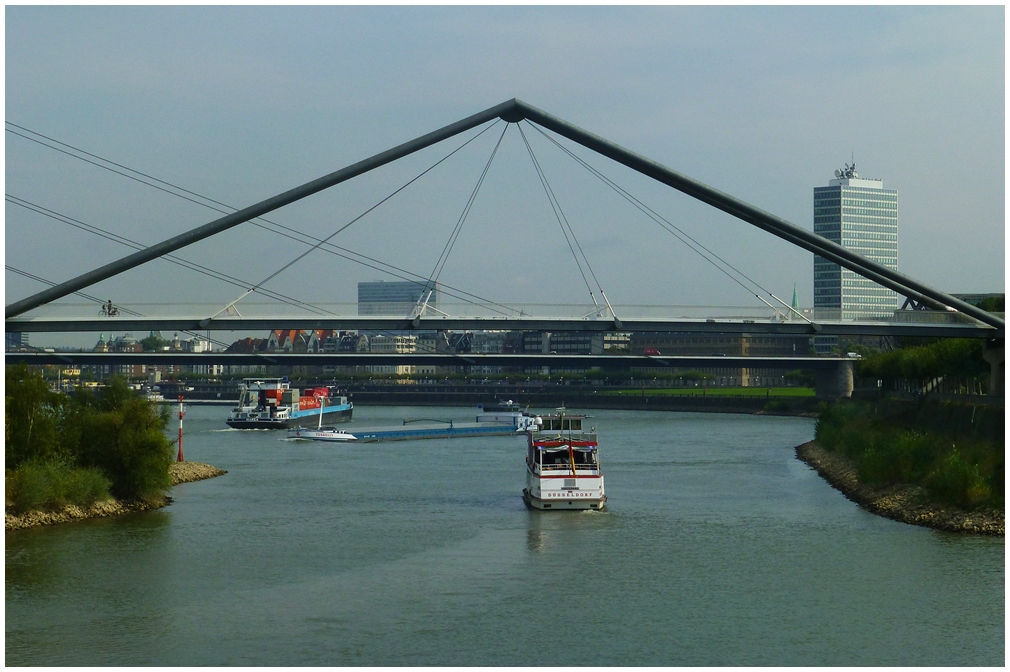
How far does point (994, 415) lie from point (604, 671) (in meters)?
20.4

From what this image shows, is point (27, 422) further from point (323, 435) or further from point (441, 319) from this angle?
point (323, 435)

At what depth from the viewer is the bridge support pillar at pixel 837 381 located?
94.3m

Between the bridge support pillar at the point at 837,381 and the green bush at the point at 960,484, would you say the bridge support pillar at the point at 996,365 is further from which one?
the bridge support pillar at the point at 837,381

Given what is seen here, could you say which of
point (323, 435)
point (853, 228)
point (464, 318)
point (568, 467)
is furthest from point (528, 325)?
point (853, 228)

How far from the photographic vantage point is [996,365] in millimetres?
36219

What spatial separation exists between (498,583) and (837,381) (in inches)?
3043

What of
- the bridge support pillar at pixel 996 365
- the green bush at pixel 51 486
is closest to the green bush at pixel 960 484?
the bridge support pillar at pixel 996 365

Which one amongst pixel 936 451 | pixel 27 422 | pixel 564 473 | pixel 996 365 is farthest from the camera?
pixel 996 365

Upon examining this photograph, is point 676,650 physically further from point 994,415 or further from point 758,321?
point 758,321

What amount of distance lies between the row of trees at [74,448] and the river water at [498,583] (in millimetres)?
953

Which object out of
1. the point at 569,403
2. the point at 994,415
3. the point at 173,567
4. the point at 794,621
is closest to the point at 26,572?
the point at 173,567

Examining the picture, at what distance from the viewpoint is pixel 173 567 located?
79.0 ft

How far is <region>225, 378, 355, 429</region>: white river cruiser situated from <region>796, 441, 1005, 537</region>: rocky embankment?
4163 centimetres

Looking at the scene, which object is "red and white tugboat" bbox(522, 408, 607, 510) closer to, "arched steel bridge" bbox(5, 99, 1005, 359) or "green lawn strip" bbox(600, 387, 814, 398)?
"arched steel bridge" bbox(5, 99, 1005, 359)
